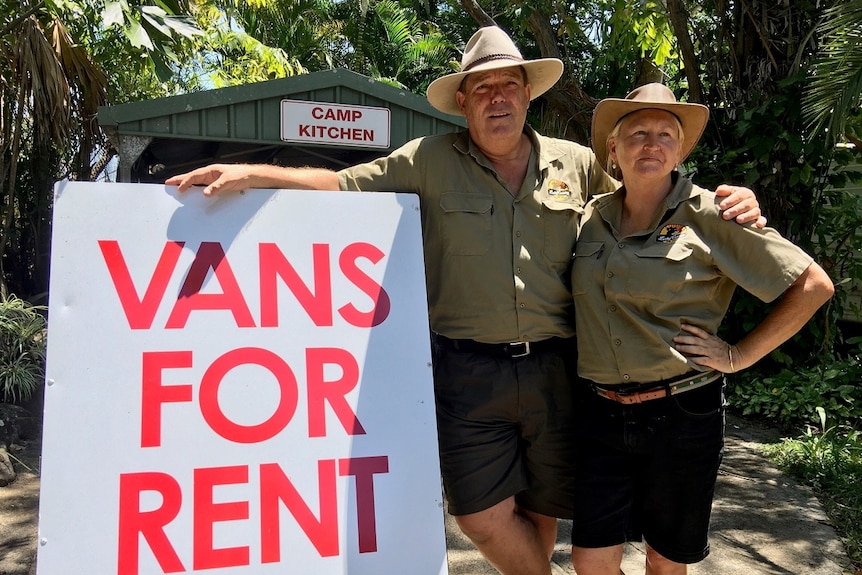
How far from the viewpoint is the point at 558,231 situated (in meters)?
2.48

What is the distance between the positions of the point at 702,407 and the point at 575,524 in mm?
570

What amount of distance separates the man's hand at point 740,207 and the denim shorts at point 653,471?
0.55m

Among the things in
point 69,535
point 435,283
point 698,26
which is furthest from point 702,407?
point 698,26

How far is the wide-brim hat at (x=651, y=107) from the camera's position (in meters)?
2.27

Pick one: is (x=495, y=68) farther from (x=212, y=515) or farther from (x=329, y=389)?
(x=212, y=515)

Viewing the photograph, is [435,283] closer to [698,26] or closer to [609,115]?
[609,115]

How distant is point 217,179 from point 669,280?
1398 millimetres

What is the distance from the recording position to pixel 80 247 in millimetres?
1906

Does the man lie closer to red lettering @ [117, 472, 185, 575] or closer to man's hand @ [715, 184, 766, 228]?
man's hand @ [715, 184, 766, 228]

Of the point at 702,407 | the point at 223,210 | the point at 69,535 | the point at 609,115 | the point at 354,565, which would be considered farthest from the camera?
the point at 609,115

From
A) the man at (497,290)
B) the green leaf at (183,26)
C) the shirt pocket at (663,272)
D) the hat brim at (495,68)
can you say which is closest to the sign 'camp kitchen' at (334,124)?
the green leaf at (183,26)

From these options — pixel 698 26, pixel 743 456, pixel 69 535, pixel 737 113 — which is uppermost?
pixel 698 26

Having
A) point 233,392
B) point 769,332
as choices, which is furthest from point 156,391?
point 769,332

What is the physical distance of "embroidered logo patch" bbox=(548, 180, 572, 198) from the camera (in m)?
2.52
